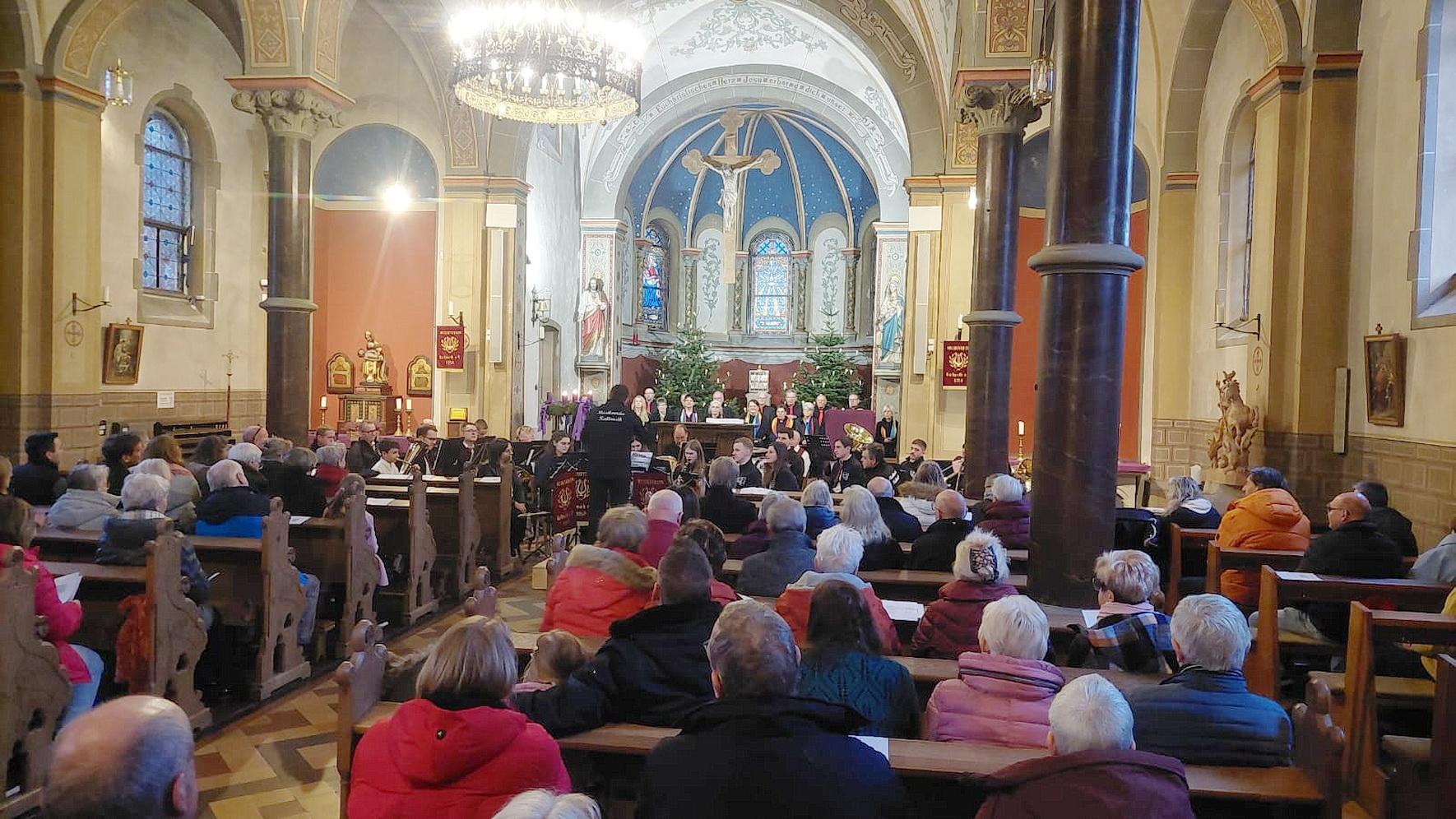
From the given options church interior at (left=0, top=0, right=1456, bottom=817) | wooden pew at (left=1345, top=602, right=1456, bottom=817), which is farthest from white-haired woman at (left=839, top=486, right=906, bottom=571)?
wooden pew at (left=1345, top=602, right=1456, bottom=817)

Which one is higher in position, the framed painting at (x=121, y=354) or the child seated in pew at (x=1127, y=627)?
the framed painting at (x=121, y=354)

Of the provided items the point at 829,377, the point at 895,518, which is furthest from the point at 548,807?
the point at 829,377

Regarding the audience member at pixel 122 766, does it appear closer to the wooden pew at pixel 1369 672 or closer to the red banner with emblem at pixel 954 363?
the wooden pew at pixel 1369 672

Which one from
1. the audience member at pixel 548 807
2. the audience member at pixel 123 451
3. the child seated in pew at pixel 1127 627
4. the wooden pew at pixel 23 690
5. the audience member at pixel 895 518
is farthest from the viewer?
the audience member at pixel 123 451

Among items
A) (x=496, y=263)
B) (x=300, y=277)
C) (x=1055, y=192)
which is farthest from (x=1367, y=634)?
(x=496, y=263)

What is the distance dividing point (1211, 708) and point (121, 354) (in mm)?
12991

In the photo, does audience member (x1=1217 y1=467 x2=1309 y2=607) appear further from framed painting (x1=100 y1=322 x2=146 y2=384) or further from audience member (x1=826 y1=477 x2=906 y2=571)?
framed painting (x1=100 y1=322 x2=146 y2=384)

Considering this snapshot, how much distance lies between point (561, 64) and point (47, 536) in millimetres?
6033

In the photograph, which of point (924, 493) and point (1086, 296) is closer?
point (1086, 296)

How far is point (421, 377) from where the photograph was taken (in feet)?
53.6

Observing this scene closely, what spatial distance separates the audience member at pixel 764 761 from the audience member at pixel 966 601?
1789 mm

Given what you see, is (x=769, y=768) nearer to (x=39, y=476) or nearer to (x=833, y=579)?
(x=833, y=579)

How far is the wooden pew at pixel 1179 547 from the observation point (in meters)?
6.18

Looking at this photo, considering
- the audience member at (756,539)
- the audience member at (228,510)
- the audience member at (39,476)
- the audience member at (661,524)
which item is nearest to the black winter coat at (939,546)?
the audience member at (756,539)
